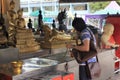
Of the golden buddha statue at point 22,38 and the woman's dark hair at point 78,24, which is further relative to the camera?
the golden buddha statue at point 22,38

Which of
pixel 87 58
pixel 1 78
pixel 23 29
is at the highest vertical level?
pixel 23 29

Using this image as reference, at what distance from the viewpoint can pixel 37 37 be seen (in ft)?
12.4

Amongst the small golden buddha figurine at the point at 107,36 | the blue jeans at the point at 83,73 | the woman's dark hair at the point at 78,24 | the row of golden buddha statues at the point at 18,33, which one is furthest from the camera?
the small golden buddha figurine at the point at 107,36

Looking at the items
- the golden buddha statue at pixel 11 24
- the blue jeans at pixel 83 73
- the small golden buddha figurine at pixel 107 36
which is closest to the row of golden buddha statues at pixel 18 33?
the golden buddha statue at pixel 11 24

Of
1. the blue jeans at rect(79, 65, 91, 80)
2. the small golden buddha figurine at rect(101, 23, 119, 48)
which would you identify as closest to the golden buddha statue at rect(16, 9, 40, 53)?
the blue jeans at rect(79, 65, 91, 80)

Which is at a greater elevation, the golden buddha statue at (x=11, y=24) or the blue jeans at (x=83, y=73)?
the golden buddha statue at (x=11, y=24)

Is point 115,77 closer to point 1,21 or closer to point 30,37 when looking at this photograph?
point 30,37

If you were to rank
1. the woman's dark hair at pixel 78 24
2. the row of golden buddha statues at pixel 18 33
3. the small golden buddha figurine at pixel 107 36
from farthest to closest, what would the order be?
the small golden buddha figurine at pixel 107 36
the row of golden buddha statues at pixel 18 33
the woman's dark hair at pixel 78 24

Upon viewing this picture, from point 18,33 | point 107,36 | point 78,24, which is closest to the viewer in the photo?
point 78,24

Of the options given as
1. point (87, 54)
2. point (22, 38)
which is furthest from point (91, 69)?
point (22, 38)

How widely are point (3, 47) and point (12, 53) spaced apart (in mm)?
131

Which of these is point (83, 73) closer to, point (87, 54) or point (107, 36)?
point (87, 54)

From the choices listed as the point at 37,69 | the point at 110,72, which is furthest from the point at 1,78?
the point at 110,72

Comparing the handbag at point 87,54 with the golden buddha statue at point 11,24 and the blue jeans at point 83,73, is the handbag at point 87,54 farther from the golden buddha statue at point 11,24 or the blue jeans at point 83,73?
the golden buddha statue at point 11,24
